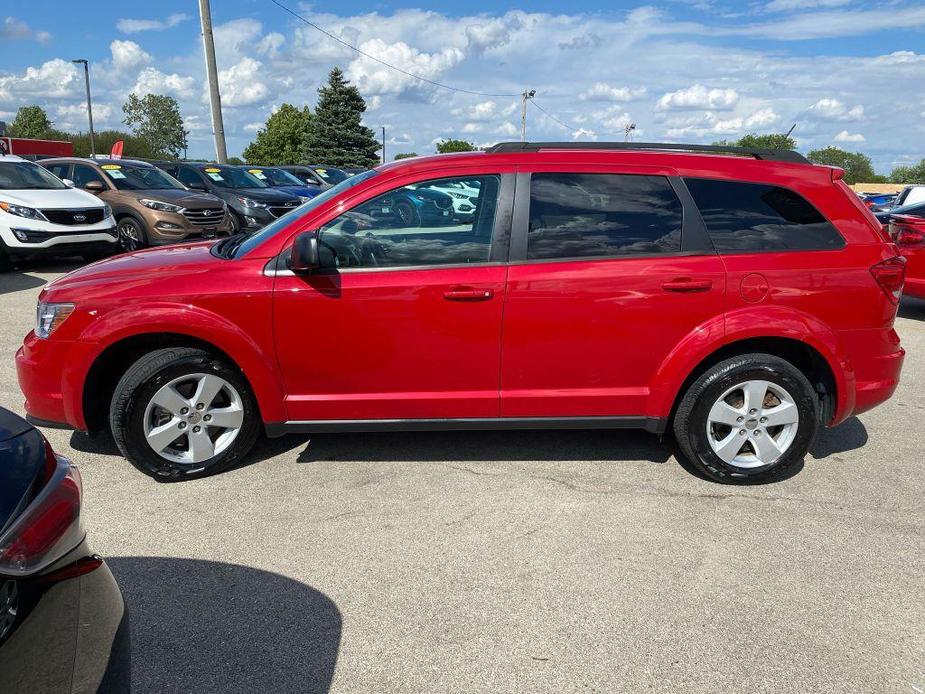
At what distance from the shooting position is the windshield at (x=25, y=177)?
36.2 ft

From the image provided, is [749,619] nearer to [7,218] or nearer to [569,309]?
[569,309]

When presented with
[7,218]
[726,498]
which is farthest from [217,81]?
[726,498]

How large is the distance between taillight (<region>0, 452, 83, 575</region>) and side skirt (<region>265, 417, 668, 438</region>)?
2172mm

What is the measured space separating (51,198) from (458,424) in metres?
9.63

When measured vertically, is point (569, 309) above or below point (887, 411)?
above

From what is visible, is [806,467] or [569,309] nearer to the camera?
[569,309]

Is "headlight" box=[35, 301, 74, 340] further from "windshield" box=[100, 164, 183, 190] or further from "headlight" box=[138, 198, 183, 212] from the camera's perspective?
"windshield" box=[100, 164, 183, 190]

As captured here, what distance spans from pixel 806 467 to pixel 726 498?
76cm

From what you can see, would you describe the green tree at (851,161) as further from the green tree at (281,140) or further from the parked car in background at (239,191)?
the parked car in background at (239,191)

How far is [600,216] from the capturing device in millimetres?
3826

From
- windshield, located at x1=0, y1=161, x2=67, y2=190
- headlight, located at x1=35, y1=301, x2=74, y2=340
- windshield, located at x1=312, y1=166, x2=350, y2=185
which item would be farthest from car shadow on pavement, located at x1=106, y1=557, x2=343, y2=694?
windshield, located at x1=312, y1=166, x2=350, y2=185

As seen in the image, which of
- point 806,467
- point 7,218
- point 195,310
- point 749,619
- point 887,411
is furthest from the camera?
point 7,218

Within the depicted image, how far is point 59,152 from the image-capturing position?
40.4 m

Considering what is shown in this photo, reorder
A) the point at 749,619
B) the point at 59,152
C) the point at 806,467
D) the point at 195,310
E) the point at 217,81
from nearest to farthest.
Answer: the point at 749,619
the point at 195,310
the point at 806,467
the point at 217,81
the point at 59,152
